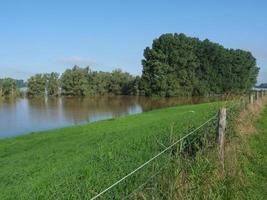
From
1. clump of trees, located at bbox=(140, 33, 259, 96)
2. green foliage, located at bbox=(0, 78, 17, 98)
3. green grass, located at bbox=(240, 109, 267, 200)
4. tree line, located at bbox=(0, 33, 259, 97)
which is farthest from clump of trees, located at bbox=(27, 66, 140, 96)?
green grass, located at bbox=(240, 109, 267, 200)

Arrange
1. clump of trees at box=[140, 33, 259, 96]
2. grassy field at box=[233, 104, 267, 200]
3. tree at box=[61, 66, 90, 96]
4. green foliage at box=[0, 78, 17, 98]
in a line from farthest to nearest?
tree at box=[61, 66, 90, 96]
green foliage at box=[0, 78, 17, 98]
clump of trees at box=[140, 33, 259, 96]
grassy field at box=[233, 104, 267, 200]

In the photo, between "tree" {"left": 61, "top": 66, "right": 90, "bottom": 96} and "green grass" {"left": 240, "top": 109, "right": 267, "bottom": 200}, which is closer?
"green grass" {"left": 240, "top": 109, "right": 267, "bottom": 200}

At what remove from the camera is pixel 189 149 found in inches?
362

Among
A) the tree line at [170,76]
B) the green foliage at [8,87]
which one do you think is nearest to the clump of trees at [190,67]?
the tree line at [170,76]

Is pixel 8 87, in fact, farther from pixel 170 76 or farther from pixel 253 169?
pixel 253 169

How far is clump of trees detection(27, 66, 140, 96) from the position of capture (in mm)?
116856

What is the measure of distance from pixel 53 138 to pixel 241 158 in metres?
17.0

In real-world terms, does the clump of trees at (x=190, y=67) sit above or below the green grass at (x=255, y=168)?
above

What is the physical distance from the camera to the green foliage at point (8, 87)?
10984 centimetres

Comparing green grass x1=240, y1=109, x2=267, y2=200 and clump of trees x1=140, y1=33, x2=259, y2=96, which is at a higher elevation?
clump of trees x1=140, y1=33, x2=259, y2=96

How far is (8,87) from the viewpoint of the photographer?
111625mm

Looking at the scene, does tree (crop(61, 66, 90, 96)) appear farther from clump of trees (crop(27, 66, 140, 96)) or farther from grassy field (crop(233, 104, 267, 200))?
grassy field (crop(233, 104, 267, 200))

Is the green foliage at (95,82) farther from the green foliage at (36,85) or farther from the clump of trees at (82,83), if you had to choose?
the green foliage at (36,85)

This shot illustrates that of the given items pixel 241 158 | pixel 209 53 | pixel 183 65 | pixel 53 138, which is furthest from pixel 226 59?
pixel 241 158
